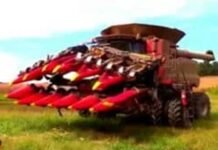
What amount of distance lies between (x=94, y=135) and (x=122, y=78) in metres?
1.42

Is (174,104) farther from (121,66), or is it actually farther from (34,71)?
(34,71)

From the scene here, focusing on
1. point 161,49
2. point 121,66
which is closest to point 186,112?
point 161,49

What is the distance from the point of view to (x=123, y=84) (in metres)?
14.3

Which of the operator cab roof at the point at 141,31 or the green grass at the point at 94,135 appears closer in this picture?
the green grass at the point at 94,135

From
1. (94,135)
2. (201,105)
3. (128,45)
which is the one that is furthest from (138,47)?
(201,105)

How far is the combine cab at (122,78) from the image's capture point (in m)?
14.0

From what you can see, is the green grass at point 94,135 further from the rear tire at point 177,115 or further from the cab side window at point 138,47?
the cab side window at point 138,47

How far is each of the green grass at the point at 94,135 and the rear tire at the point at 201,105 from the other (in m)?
0.98

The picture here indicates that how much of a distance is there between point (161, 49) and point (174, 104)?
1.52 m

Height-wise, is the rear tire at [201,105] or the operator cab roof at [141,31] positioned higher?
the operator cab roof at [141,31]

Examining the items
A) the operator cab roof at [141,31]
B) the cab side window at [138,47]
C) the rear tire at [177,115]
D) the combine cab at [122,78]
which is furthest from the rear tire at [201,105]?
the cab side window at [138,47]

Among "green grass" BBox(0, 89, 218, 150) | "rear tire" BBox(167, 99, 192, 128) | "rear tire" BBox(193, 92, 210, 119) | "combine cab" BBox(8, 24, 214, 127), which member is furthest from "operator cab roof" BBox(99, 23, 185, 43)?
"green grass" BBox(0, 89, 218, 150)

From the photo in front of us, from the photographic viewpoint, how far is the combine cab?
13992 mm

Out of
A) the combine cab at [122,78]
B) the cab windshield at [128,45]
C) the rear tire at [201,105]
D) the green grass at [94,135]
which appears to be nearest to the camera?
the green grass at [94,135]
